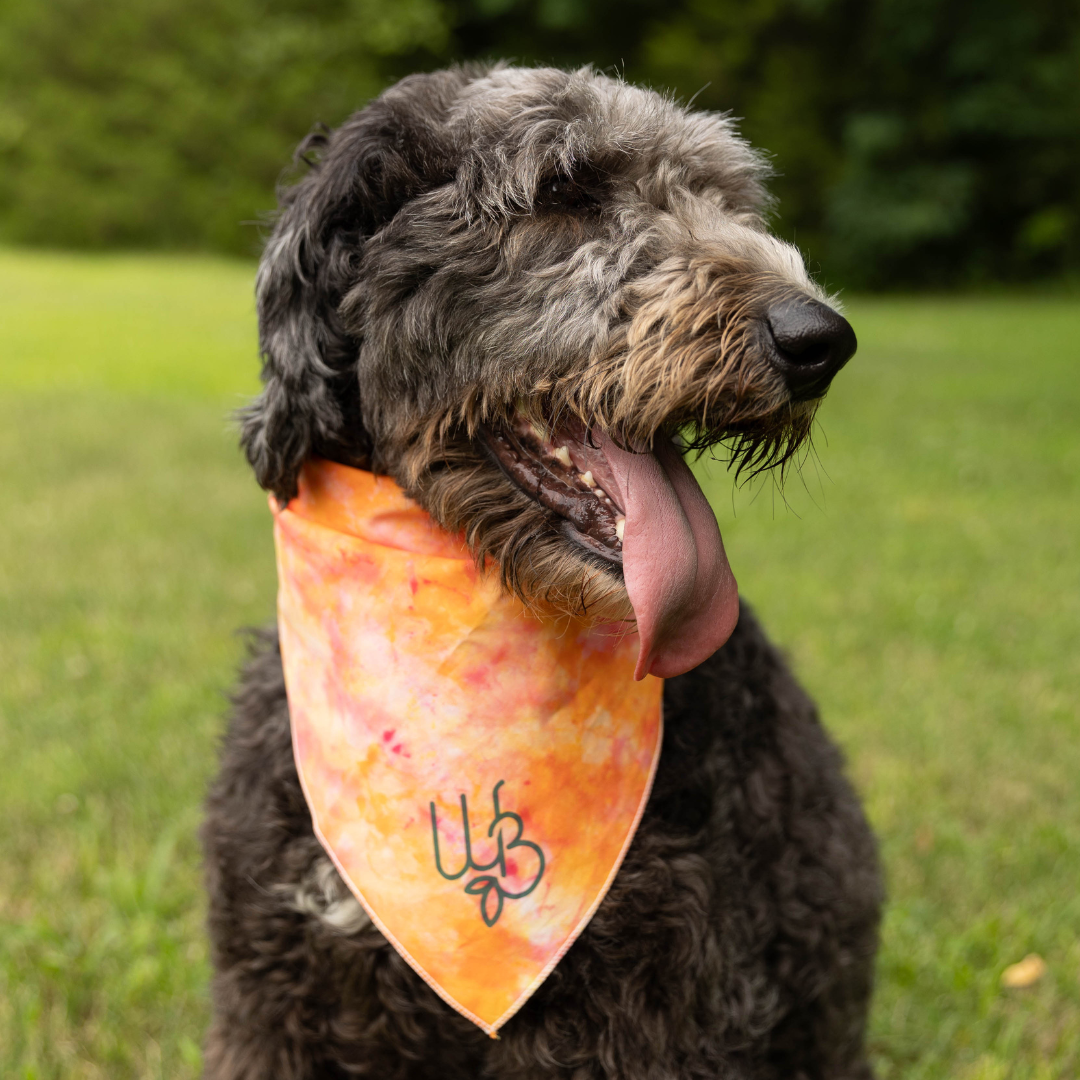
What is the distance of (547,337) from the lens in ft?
7.43

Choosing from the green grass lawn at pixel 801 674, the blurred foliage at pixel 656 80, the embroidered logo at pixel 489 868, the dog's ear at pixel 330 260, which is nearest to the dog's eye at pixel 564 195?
the dog's ear at pixel 330 260

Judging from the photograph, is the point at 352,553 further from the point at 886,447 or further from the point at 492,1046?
the point at 886,447

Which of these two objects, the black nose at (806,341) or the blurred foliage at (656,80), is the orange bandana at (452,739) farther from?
the blurred foliage at (656,80)

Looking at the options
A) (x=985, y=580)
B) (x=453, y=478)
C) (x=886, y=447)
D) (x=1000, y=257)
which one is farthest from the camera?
(x=1000, y=257)

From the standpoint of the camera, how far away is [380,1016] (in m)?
2.50

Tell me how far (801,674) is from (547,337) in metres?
3.79

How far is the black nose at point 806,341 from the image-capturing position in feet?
6.79

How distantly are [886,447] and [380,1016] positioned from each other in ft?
31.0

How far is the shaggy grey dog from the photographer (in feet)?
7.30

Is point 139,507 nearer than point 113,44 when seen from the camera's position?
Yes

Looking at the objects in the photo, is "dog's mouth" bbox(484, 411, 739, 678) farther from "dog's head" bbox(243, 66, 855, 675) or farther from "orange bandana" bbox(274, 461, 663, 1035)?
"orange bandana" bbox(274, 461, 663, 1035)

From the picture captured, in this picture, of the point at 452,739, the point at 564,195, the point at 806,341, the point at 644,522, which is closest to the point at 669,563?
the point at 644,522

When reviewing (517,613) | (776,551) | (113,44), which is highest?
(517,613)

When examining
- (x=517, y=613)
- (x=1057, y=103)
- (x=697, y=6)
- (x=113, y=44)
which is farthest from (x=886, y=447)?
(x=113, y=44)
